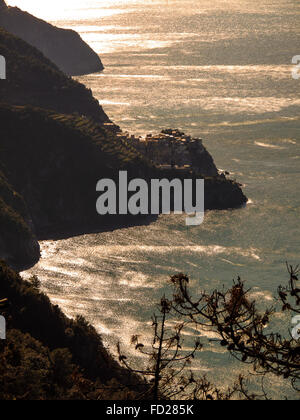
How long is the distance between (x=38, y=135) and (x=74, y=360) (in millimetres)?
73298

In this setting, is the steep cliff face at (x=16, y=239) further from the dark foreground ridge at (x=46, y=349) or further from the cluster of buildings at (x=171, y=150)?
the cluster of buildings at (x=171, y=150)

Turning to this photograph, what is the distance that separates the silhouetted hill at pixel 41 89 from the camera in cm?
16698

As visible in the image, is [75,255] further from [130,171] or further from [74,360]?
[74,360]

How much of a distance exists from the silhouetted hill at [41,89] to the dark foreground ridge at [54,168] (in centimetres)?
20

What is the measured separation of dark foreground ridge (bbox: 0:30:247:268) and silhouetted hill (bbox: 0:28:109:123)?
20 cm

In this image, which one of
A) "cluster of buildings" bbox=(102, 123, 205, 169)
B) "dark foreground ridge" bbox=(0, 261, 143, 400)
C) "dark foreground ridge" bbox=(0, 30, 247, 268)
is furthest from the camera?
"cluster of buildings" bbox=(102, 123, 205, 169)

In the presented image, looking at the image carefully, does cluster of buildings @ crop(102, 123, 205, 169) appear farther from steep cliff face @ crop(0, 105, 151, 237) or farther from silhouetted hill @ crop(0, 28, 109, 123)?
silhouetted hill @ crop(0, 28, 109, 123)

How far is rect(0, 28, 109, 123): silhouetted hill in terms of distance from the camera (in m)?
167

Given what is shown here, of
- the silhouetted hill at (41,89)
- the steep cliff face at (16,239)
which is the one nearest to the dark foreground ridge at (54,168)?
the steep cliff face at (16,239)

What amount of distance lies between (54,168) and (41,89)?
3353 centimetres

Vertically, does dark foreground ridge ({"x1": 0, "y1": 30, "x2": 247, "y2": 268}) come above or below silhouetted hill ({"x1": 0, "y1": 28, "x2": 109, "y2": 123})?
below

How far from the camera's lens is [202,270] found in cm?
11781

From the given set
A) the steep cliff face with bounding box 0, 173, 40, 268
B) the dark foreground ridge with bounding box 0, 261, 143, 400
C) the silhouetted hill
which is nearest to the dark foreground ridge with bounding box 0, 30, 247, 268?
the steep cliff face with bounding box 0, 173, 40, 268
